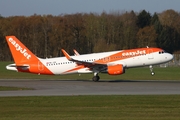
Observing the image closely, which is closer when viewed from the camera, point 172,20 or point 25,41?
point 25,41

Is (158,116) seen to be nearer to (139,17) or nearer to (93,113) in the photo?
(93,113)

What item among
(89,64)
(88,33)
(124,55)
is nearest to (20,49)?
(89,64)

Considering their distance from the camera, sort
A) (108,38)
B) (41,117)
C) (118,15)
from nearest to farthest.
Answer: (41,117)
(108,38)
(118,15)

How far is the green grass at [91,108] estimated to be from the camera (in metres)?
20.2

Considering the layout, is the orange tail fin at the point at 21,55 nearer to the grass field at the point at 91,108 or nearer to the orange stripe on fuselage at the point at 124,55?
the orange stripe on fuselage at the point at 124,55

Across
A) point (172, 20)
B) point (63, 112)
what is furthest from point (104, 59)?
point (172, 20)

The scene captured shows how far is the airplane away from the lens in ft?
151

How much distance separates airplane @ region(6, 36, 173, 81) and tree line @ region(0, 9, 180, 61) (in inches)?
2397

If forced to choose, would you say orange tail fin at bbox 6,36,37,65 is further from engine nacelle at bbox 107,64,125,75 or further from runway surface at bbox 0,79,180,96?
engine nacelle at bbox 107,64,125,75

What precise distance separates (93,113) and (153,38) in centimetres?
9704

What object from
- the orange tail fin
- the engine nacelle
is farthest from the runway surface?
the orange tail fin

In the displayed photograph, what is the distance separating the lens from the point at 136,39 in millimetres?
118250

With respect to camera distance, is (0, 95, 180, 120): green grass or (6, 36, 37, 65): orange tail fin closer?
(0, 95, 180, 120): green grass

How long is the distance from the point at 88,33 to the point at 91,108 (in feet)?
323
